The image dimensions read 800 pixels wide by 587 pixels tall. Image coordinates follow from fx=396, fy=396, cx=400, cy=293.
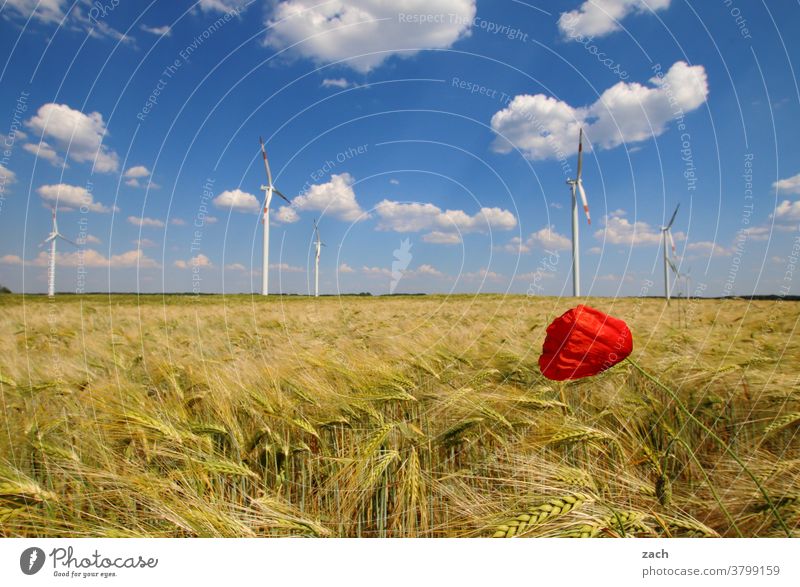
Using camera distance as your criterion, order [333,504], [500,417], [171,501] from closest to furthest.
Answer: [171,501], [333,504], [500,417]

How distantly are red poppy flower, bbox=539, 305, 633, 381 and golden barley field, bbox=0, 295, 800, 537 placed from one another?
1.24 feet

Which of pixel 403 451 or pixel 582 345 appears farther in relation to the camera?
pixel 403 451

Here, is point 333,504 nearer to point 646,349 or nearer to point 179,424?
point 179,424

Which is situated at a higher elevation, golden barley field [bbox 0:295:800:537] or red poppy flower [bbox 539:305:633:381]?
red poppy flower [bbox 539:305:633:381]

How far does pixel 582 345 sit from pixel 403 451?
1.16m

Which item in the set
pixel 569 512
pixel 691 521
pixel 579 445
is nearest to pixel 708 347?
pixel 579 445

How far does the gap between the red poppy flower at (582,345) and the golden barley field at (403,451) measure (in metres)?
0.38

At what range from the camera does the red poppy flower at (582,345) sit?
1.68 m

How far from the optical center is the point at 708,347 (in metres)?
3.81

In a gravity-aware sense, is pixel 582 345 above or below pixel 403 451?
above

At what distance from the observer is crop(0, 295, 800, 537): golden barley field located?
1.64m

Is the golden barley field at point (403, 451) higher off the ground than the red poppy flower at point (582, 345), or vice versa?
the red poppy flower at point (582, 345)

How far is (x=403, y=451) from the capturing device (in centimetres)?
224
